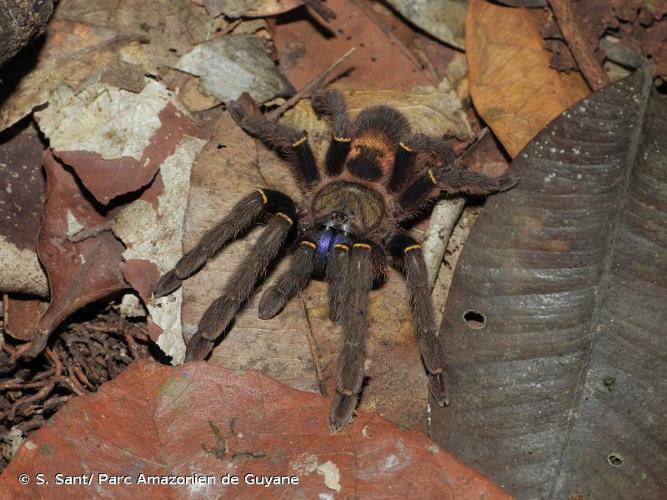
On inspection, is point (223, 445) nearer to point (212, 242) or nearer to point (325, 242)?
point (212, 242)

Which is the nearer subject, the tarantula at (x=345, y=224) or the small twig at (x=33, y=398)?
the tarantula at (x=345, y=224)

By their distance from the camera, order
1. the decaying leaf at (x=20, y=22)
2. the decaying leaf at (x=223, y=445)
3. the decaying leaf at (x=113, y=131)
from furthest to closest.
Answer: the decaying leaf at (x=113, y=131)
the decaying leaf at (x=20, y=22)
the decaying leaf at (x=223, y=445)

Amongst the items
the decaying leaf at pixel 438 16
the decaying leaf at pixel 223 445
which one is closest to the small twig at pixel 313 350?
the decaying leaf at pixel 223 445

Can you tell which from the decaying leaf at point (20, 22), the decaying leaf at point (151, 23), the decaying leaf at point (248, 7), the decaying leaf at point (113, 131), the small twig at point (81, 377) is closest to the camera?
the decaying leaf at point (20, 22)

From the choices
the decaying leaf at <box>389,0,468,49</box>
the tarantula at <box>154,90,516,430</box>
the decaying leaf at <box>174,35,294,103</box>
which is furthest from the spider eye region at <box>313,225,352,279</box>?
the decaying leaf at <box>389,0,468,49</box>

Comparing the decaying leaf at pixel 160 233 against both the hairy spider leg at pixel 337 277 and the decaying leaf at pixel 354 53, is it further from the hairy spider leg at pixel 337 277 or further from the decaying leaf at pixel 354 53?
the decaying leaf at pixel 354 53

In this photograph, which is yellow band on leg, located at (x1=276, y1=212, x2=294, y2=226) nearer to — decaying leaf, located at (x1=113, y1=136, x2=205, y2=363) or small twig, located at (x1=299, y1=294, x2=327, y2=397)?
small twig, located at (x1=299, y1=294, x2=327, y2=397)

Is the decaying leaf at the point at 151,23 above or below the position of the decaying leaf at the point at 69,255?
above

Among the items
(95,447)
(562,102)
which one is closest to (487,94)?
(562,102)
